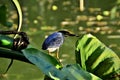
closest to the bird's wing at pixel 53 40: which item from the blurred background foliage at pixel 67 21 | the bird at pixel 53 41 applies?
the bird at pixel 53 41

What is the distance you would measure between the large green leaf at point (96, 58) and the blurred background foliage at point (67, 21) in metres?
2.88

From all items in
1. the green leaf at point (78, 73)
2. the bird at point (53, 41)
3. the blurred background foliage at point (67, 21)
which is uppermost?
the bird at point (53, 41)

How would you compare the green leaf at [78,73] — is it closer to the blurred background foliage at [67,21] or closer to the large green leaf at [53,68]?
the large green leaf at [53,68]

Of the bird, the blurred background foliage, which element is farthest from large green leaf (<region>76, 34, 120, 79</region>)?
the blurred background foliage

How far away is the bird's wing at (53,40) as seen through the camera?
0.51 meters

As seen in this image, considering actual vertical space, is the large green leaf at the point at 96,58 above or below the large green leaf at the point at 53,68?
below

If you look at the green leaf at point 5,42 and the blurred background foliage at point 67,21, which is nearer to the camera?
the green leaf at point 5,42

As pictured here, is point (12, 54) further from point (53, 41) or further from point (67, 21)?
point (67, 21)

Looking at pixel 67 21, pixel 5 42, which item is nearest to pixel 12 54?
pixel 5 42

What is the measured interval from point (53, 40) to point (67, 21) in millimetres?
5886

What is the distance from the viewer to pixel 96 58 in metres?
0.53

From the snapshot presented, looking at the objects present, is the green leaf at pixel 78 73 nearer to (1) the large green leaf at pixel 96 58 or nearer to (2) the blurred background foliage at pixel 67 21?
(1) the large green leaf at pixel 96 58

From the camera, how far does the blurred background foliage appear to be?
4.41 metres

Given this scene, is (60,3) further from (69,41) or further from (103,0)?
(69,41)
